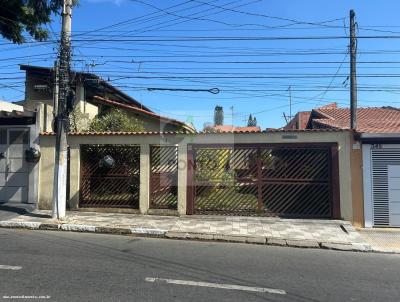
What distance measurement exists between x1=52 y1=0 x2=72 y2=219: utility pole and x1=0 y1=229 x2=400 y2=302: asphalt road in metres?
2.37

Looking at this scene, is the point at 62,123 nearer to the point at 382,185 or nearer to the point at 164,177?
the point at 164,177

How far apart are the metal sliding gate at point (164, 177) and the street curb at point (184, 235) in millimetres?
2439

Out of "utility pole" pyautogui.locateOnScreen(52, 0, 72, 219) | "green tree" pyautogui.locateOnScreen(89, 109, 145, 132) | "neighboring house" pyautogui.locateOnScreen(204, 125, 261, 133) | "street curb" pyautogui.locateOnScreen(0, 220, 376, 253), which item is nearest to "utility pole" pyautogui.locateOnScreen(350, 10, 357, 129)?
"neighboring house" pyautogui.locateOnScreen(204, 125, 261, 133)

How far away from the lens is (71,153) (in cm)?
1370

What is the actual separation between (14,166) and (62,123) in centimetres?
288

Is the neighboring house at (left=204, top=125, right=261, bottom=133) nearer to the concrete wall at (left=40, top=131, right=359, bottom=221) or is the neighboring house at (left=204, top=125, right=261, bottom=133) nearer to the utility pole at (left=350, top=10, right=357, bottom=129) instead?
the concrete wall at (left=40, top=131, right=359, bottom=221)

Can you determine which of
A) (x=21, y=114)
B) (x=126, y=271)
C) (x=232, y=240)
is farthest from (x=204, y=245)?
(x=21, y=114)

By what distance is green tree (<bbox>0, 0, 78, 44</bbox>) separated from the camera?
13.2 m

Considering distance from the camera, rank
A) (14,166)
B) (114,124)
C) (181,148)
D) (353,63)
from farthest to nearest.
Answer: (114,124) → (353,63) → (14,166) → (181,148)

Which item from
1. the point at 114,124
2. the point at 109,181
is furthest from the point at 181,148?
the point at 114,124

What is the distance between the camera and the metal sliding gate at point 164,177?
525 inches

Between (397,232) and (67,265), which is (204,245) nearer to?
(67,265)

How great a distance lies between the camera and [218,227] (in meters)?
11.4

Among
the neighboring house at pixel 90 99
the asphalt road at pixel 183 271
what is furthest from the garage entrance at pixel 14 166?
the neighboring house at pixel 90 99
